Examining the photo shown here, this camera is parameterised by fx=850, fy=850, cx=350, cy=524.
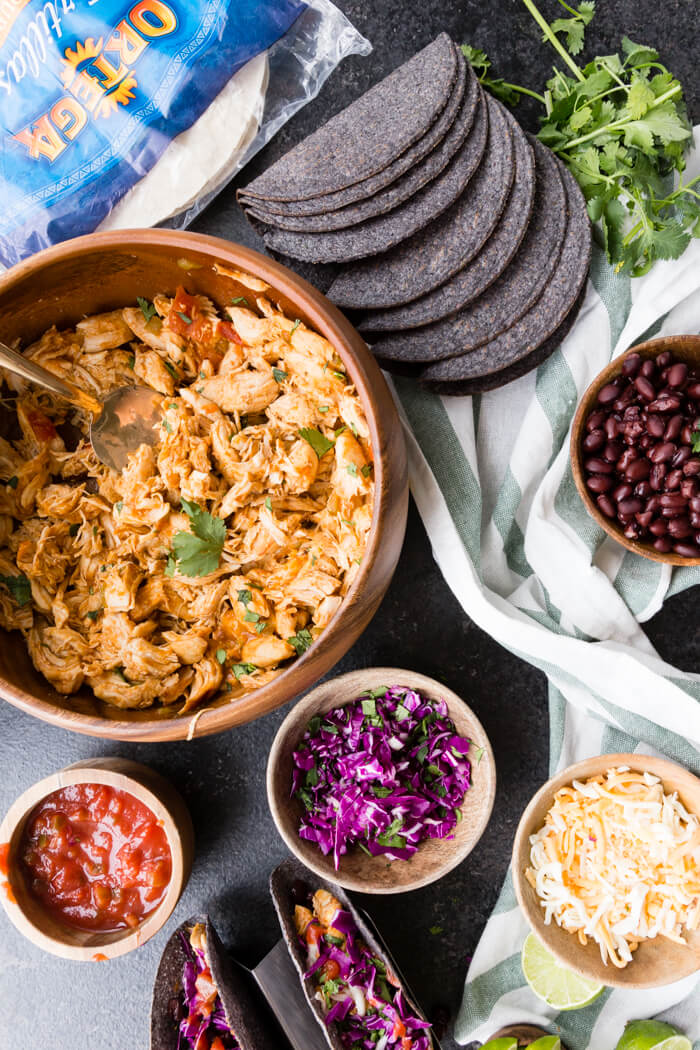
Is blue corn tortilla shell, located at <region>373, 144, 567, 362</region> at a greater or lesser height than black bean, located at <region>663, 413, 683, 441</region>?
greater

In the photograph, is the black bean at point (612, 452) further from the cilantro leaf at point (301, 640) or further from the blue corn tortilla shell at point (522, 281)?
the cilantro leaf at point (301, 640)

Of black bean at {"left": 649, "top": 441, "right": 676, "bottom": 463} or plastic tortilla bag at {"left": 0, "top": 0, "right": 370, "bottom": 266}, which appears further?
plastic tortilla bag at {"left": 0, "top": 0, "right": 370, "bottom": 266}

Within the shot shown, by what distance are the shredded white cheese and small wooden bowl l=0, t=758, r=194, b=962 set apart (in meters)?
1.12

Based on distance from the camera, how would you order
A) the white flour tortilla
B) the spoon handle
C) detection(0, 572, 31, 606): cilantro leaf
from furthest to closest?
the white flour tortilla → detection(0, 572, 31, 606): cilantro leaf → the spoon handle

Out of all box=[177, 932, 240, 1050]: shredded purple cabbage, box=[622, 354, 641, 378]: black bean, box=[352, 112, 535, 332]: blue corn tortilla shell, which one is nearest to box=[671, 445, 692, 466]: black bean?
box=[622, 354, 641, 378]: black bean

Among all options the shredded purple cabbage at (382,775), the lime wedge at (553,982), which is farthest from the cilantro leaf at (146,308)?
the lime wedge at (553,982)

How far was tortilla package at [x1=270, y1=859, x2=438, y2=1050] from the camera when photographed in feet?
8.28

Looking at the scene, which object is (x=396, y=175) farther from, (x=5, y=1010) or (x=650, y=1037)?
(x=5, y=1010)

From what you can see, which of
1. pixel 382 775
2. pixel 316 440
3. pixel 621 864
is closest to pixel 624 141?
pixel 316 440

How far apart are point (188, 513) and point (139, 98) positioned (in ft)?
4.32

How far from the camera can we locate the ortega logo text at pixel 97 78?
252cm

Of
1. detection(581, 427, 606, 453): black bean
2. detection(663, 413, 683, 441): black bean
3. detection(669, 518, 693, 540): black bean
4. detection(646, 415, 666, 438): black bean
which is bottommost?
detection(669, 518, 693, 540): black bean

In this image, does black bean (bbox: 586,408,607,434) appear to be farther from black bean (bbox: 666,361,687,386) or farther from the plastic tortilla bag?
the plastic tortilla bag

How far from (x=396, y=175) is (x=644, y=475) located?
1.08 meters
